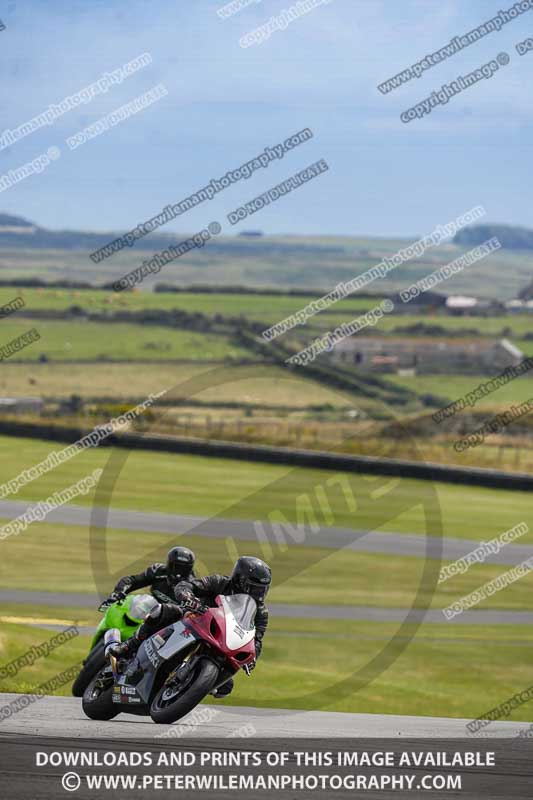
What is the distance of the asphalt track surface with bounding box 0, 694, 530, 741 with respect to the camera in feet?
32.3

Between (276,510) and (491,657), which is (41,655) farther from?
(276,510)

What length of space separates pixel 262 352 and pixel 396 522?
82.2 meters

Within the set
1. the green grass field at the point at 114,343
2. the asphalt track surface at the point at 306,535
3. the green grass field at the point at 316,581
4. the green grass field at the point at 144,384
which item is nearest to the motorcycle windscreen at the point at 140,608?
the green grass field at the point at 316,581

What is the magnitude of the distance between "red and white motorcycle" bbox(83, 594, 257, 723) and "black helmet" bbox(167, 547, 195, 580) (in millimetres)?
613

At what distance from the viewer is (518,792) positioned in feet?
28.3

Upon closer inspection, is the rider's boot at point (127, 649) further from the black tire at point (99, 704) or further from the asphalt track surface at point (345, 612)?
the asphalt track surface at point (345, 612)

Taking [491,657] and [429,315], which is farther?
[429,315]

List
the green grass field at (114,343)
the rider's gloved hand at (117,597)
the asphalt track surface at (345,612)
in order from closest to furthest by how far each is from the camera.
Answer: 1. the rider's gloved hand at (117,597)
2. the asphalt track surface at (345,612)
3. the green grass field at (114,343)

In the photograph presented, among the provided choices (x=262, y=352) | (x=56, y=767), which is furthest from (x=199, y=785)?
(x=262, y=352)

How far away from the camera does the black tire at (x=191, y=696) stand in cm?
969

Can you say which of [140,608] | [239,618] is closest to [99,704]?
[140,608]

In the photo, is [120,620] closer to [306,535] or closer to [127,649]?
[127,649]

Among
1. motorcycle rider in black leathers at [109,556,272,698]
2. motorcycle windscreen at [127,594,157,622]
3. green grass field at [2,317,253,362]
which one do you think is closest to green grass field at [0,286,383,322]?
green grass field at [2,317,253,362]

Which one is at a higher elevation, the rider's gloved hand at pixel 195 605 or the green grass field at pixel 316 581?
the rider's gloved hand at pixel 195 605
